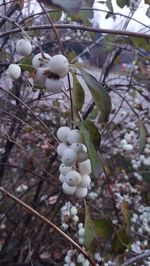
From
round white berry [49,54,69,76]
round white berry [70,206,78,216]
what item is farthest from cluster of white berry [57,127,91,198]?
round white berry [70,206,78,216]

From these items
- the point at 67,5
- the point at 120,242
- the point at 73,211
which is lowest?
the point at 73,211

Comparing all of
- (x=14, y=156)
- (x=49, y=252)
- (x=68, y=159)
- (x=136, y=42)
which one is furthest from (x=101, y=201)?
(x=68, y=159)

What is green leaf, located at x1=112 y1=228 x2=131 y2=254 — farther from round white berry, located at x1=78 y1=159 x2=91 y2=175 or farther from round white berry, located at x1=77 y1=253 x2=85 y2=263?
round white berry, located at x1=78 y1=159 x2=91 y2=175

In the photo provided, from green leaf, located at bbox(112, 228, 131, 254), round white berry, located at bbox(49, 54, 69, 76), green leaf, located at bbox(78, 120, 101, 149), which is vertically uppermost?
round white berry, located at bbox(49, 54, 69, 76)

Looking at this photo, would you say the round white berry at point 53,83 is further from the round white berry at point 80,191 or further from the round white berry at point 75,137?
the round white berry at point 80,191

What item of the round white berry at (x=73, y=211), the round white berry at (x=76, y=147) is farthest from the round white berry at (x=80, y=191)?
the round white berry at (x=73, y=211)

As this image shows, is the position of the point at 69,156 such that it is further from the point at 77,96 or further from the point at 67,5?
the point at 67,5

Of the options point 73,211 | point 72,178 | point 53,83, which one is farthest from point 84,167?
point 73,211

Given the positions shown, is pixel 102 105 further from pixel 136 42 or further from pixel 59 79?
pixel 136 42
